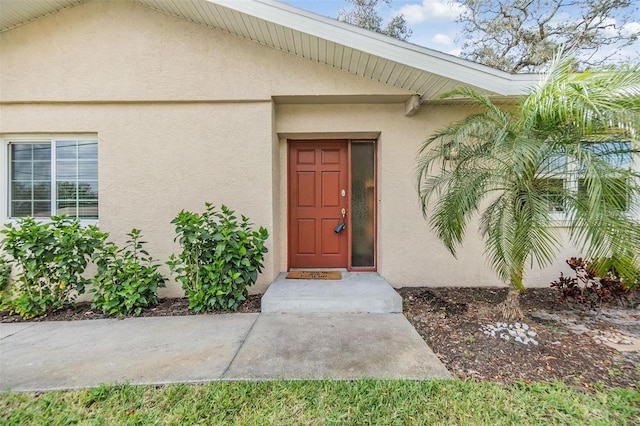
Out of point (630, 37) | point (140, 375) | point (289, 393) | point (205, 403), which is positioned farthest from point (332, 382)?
point (630, 37)

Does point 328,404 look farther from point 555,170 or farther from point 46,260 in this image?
point 46,260

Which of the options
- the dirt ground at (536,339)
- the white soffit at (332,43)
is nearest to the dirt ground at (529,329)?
the dirt ground at (536,339)

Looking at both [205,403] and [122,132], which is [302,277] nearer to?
[205,403]

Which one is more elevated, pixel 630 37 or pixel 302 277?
pixel 630 37

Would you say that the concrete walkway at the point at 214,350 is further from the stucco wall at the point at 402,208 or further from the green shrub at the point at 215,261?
the stucco wall at the point at 402,208

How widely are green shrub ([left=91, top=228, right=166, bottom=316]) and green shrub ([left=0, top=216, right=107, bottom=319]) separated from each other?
0.72 ft

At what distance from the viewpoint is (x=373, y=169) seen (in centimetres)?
509

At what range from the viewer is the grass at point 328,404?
197cm

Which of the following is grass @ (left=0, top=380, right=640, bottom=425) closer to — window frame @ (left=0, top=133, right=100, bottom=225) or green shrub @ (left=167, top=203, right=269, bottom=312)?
green shrub @ (left=167, top=203, right=269, bottom=312)

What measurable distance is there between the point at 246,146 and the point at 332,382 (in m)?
3.48

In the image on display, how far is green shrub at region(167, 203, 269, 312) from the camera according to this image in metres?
3.78

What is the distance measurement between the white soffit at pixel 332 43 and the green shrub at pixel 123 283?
3368mm

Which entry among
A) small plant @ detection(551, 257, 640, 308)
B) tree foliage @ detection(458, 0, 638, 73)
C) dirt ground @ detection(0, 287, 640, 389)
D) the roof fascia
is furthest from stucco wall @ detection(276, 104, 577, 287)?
tree foliage @ detection(458, 0, 638, 73)

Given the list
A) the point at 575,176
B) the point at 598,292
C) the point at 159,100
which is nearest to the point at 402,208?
the point at 575,176
